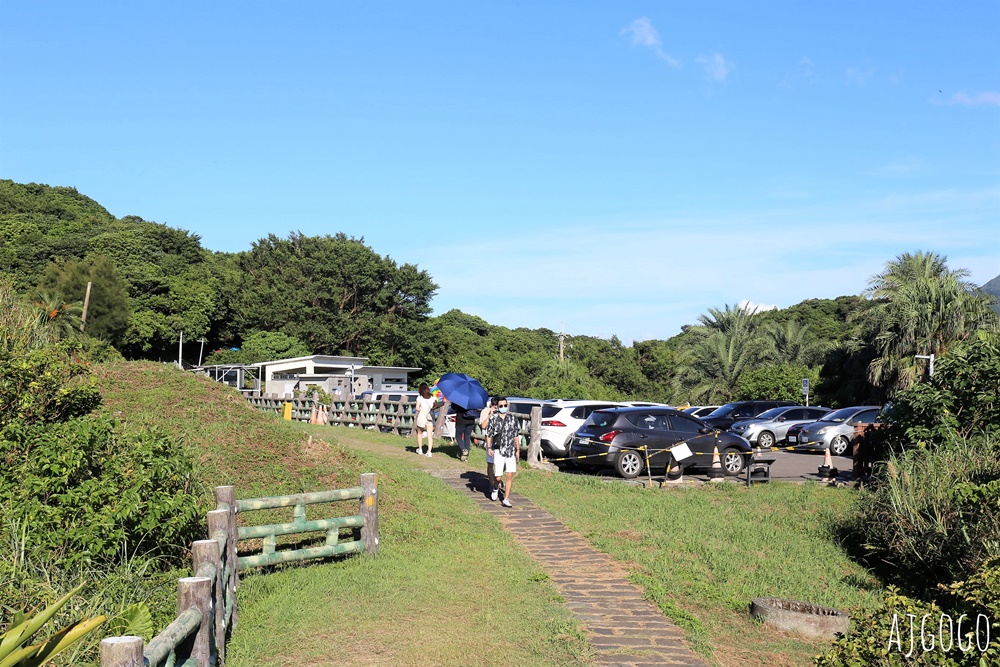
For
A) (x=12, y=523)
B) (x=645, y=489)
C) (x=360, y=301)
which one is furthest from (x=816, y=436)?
(x=360, y=301)

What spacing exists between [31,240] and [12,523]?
212 feet

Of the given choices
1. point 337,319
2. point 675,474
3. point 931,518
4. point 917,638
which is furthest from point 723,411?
point 337,319

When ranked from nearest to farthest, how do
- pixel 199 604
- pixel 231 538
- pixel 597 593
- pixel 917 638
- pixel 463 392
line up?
pixel 917 638 → pixel 199 604 → pixel 231 538 → pixel 597 593 → pixel 463 392

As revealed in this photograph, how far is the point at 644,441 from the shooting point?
60.0 ft

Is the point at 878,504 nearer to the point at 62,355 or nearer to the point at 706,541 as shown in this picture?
the point at 706,541

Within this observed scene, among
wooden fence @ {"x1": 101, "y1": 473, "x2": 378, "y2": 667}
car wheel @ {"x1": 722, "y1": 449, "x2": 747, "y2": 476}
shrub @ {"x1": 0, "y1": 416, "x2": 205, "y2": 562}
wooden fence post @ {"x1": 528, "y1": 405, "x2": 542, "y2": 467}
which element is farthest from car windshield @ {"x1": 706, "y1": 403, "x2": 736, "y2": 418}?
shrub @ {"x1": 0, "y1": 416, "x2": 205, "y2": 562}

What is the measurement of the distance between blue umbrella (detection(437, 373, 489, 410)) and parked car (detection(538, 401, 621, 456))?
5.13 feet

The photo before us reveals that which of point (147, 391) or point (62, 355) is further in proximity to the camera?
point (147, 391)

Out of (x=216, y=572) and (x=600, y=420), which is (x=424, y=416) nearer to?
(x=600, y=420)

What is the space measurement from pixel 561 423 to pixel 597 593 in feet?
37.8

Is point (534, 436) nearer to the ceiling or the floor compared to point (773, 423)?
nearer to the floor

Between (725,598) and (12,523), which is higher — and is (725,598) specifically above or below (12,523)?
below

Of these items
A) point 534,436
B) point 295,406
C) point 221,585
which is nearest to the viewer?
point 221,585

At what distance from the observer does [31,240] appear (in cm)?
6378
